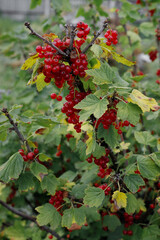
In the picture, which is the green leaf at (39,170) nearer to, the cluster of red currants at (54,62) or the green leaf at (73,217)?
the green leaf at (73,217)

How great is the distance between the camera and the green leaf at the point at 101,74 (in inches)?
43.8

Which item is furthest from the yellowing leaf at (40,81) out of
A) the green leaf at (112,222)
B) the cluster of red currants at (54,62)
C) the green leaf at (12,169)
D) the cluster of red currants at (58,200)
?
the green leaf at (112,222)

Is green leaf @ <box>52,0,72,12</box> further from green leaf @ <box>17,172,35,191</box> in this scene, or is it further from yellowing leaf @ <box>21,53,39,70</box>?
green leaf @ <box>17,172,35,191</box>

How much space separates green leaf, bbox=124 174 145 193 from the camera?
50.8 inches

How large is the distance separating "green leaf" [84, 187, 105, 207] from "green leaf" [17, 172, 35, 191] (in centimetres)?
33

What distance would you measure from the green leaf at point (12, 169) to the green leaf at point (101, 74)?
1.98ft

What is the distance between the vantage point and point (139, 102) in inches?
43.2

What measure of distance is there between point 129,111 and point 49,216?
772mm

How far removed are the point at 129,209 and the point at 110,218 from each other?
488 millimetres

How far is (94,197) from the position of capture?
1.29 meters

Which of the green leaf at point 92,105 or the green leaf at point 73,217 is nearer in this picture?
the green leaf at point 92,105

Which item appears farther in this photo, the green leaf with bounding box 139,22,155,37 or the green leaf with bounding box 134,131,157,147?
the green leaf with bounding box 139,22,155,37

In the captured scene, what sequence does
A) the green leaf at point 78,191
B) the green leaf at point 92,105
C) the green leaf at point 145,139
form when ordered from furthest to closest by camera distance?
the green leaf at point 145,139
the green leaf at point 78,191
the green leaf at point 92,105

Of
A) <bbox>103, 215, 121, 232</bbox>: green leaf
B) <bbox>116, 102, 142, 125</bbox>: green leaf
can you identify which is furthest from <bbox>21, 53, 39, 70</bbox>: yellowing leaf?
<bbox>103, 215, 121, 232</bbox>: green leaf
